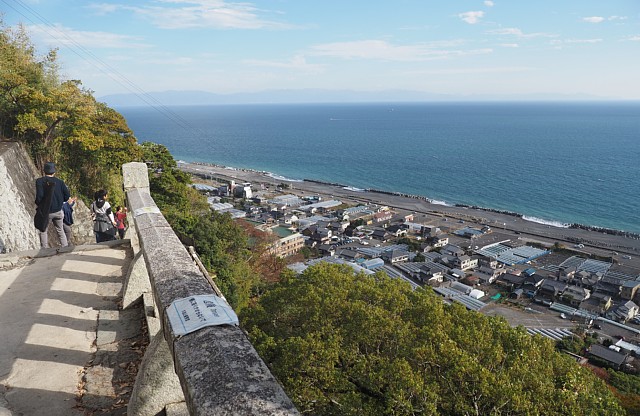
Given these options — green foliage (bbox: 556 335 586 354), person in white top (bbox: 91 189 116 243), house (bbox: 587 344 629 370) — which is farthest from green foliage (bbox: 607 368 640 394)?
person in white top (bbox: 91 189 116 243)

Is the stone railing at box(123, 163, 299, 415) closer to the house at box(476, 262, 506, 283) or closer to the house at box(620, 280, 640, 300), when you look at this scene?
the house at box(476, 262, 506, 283)

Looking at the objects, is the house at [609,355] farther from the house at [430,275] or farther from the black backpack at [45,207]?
the black backpack at [45,207]

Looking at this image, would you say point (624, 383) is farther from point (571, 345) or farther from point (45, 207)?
point (45, 207)

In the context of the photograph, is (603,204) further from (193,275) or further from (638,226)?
(193,275)

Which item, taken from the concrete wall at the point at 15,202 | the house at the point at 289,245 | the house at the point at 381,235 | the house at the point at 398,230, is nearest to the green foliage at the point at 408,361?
the concrete wall at the point at 15,202

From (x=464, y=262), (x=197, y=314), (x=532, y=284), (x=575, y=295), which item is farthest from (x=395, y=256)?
(x=197, y=314)

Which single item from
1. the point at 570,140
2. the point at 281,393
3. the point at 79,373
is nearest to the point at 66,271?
the point at 79,373
